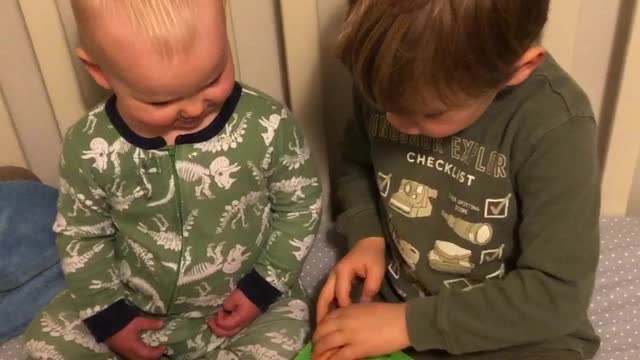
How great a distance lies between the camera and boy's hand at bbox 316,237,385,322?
93cm

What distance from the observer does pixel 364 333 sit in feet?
2.86

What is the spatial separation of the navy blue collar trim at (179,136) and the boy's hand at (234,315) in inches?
8.0

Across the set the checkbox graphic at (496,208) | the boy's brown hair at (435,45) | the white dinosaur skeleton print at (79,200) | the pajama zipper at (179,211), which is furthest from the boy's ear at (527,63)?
the white dinosaur skeleton print at (79,200)

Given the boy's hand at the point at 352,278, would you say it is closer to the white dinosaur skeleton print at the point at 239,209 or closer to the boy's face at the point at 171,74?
the white dinosaur skeleton print at the point at 239,209

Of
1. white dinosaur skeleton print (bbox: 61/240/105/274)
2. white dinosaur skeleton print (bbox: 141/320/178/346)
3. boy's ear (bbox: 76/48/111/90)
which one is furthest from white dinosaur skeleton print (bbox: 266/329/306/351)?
boy's ear (bbox: 76/48/111/90)

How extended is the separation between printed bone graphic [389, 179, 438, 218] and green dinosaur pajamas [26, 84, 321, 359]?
0.11 m

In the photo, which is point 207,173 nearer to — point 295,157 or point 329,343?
point 295,157

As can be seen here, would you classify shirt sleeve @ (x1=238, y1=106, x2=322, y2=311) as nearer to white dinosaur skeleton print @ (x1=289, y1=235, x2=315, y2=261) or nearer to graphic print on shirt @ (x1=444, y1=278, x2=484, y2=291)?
white dinosaur skeleton print @ (x1=289, y1=235, x2=315, y2=261)

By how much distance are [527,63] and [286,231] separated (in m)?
0.36

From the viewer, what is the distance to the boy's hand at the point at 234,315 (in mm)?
987

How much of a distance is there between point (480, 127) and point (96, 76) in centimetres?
37

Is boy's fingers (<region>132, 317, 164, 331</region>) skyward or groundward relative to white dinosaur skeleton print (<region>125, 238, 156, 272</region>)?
groundward

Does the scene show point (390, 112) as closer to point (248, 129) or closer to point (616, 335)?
point (248, 129)

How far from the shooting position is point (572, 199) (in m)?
0.80
